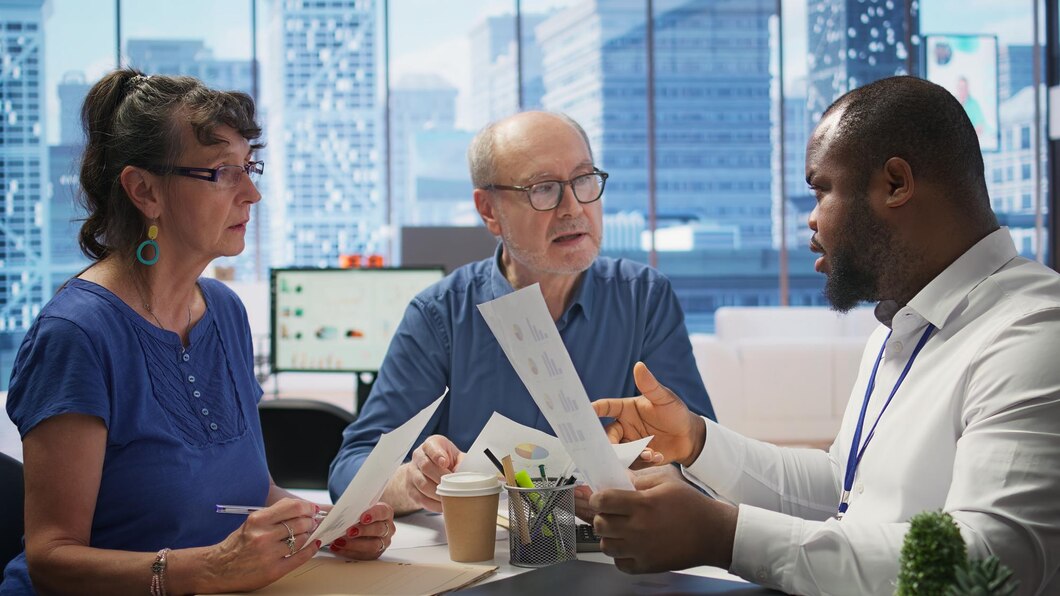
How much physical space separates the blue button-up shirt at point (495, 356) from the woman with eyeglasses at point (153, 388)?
13.5 inches

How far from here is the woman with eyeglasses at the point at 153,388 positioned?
4.16ft

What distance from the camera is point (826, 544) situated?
3.60 ft

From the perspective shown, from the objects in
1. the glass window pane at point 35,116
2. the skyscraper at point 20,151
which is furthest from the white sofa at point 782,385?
the skyscraper at point 20,151

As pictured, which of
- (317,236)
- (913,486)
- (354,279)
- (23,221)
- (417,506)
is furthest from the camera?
(317,236)

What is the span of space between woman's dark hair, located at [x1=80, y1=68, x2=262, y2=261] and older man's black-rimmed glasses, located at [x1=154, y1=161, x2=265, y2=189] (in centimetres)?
1

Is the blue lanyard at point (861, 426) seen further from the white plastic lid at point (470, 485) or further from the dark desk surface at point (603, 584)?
the white plastic lid at point (470, 485)

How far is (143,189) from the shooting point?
1.57 m

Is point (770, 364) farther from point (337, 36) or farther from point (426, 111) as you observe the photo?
point (337, 36)

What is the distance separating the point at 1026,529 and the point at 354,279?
3056mm

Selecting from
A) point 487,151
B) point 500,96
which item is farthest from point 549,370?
point 500,96

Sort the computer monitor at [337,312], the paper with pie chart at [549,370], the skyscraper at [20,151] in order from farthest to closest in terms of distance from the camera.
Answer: the skyscraper at [20,151], the computer monitor at [337,312], the paper with pie chart at [549,370]

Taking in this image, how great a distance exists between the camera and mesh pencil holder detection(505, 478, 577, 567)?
1.28 m

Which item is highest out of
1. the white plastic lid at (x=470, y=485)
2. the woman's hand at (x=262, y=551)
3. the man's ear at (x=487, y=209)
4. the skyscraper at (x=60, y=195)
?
the skyscraper at (x=60, y=195)

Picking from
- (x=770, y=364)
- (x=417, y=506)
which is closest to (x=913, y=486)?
(x=417, y=506)
